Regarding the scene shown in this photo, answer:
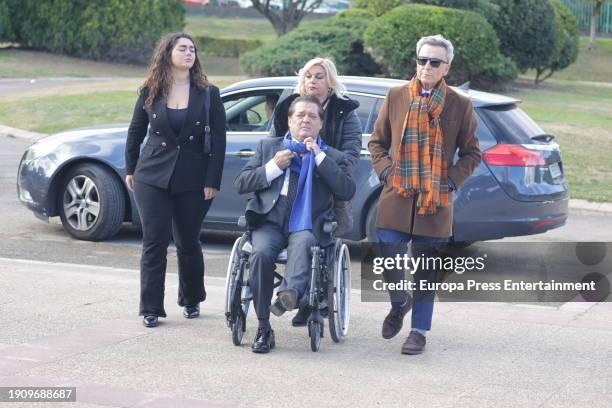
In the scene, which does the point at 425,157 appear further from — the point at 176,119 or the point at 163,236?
the point at 163,236

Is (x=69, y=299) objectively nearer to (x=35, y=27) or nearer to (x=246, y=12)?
(x=35, y=27)

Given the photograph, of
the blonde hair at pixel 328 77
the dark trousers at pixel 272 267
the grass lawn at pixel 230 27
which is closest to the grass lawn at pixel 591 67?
the grass lawn at pixel 230 27

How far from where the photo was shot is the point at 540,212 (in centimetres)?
984

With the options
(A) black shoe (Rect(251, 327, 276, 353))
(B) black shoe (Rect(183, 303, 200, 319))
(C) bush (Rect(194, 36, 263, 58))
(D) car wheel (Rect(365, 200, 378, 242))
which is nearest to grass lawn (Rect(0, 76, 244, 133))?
(D) car wheel (Rect(365, 200, 378, 242))

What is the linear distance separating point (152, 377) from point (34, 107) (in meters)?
18.1

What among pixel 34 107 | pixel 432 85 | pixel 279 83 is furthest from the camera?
pixel 34 107

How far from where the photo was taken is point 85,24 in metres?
39.1

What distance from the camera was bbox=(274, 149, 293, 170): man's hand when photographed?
6.87m

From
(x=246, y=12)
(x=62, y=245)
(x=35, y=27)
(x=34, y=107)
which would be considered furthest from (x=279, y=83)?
(x=246, y=12)

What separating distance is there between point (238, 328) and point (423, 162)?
144cm

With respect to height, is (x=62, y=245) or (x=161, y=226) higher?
(x=161, y=226)

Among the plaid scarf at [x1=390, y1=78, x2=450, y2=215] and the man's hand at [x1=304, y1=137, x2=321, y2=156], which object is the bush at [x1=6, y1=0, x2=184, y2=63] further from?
the plaid scarf at [x1=390, y1=78, x2=450, y2=215]

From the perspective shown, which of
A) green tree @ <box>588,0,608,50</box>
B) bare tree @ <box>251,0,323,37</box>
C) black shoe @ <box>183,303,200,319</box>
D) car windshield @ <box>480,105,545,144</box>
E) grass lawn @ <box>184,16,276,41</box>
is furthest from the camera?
grass lawn @ <box>184,16,276,41</box>

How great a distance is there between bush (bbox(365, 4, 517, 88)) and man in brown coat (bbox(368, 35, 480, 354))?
1955cm
